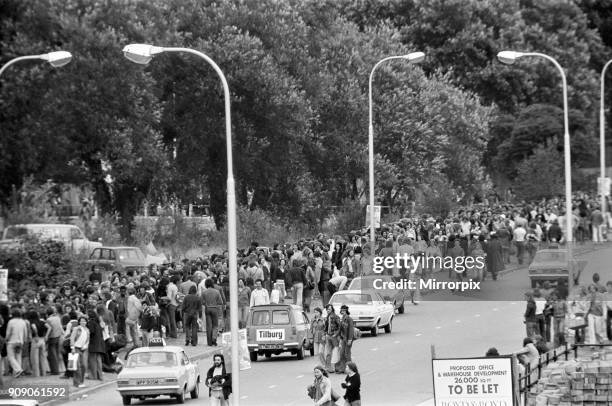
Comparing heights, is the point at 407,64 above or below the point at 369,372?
above

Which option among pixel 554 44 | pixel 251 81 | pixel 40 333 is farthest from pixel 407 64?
pixel 40 333

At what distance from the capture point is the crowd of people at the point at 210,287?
109 ft

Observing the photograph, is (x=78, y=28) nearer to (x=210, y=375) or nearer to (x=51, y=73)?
(x=51, y=73)

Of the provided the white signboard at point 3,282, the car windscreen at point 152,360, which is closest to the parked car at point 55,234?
the white signboard at point 3,282

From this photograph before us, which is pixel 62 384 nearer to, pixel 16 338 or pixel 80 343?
pixel 80 343

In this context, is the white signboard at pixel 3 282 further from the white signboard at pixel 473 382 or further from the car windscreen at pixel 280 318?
the white signboard at pixel 473 382

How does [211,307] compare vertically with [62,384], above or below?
above

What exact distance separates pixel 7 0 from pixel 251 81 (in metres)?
11.3

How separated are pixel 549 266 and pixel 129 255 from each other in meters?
13.3

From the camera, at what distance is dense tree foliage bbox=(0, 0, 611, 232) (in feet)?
187

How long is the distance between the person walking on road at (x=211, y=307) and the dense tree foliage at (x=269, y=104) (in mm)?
18194

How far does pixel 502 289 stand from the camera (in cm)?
5019

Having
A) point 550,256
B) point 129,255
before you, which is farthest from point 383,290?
point 129,255

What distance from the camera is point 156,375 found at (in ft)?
102
